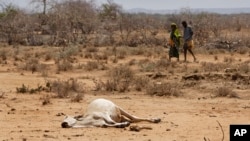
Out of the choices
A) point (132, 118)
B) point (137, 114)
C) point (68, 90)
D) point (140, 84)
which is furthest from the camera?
point (140, 84)

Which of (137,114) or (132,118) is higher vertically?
(132,118)

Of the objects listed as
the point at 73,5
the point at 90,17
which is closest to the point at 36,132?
the point at 90,17

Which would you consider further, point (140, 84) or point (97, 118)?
point (140, 84)

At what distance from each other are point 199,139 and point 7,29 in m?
29.0

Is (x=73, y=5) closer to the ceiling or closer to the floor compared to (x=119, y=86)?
closer to the ceiling

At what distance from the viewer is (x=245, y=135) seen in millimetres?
5762

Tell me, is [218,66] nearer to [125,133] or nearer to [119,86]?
[119,86]

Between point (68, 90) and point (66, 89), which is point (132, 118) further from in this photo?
point (68, 90)

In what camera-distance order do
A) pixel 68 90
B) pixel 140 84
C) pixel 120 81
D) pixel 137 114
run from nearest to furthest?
pixel 137 114, pixel 68 90, pixel 140 84, pixel 120 81

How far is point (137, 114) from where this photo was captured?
37.7ft

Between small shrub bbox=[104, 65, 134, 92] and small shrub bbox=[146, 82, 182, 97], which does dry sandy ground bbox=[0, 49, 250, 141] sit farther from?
small shrub bbox=[104, 65, 134, 92]

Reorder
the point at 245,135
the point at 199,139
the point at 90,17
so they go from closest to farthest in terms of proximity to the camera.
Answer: the point at 245,135, the point at 199,139, the point at 90,17

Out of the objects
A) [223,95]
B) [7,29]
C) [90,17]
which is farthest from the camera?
[90,17]

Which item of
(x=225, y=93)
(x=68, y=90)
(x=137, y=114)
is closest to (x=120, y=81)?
(x=68, y=90)
